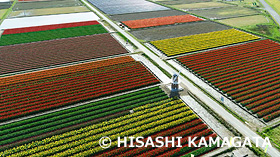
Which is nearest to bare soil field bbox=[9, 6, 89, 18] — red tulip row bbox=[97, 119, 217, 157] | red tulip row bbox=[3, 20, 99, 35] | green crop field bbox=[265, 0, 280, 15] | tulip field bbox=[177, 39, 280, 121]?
red tulip row bbox=[3, 20, 99, 35]

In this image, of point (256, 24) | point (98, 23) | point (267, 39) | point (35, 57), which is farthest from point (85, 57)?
point (256, 24)

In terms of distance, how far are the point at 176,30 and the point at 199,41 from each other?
38.1 ft

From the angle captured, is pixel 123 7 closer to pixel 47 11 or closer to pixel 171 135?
pixel 47 11

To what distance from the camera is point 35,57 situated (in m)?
43.2

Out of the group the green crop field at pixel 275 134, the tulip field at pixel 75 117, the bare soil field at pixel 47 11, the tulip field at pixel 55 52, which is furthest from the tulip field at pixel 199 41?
the bare soil field at pixel 47 11

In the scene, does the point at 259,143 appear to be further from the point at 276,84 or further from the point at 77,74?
the point at 77,74

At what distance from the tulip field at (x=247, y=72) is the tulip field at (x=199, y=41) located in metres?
3.21

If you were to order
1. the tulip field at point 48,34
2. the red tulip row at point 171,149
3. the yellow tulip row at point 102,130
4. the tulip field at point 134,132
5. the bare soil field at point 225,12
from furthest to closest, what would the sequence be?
1. the bare soil field at point 225,12
2. the tulip field at point 48,34
3. the yellow tulip row at point 102,130
4. the tulip field at point 134,132
5. the red tulip row at point 171,149

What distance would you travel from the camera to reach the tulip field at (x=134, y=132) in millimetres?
21578

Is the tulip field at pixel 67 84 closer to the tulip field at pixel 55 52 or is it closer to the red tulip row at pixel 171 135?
the tulip field at pixel 55 52

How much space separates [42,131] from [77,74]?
14678mm

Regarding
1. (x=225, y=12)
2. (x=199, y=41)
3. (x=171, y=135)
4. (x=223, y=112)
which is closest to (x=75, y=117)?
(x=171, y=135)

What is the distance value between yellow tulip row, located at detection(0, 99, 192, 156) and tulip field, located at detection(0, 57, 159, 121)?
664 cm

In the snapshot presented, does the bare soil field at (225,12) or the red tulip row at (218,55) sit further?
the bare soil field at (225,12)
